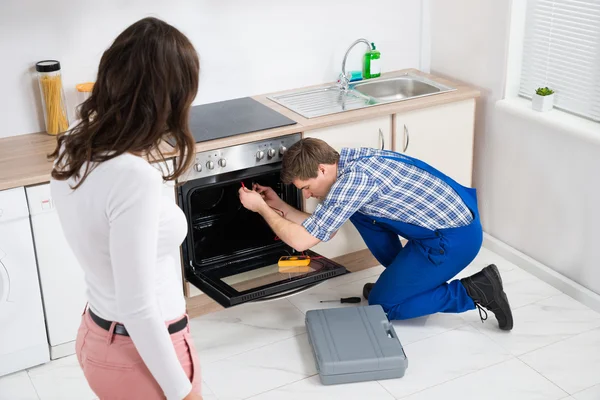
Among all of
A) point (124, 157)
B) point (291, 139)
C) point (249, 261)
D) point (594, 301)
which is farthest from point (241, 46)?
point (124, 157)

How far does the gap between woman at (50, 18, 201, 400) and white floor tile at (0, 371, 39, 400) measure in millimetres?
1549

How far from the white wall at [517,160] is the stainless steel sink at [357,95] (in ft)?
0.69

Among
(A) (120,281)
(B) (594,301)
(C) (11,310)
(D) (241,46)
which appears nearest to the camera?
(A) (120,281)

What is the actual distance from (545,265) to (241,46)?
1783 millimetres

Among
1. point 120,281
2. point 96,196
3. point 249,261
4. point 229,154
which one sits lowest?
point 249,261

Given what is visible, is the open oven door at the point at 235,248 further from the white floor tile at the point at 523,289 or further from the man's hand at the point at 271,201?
the white floor tile at the point at 523,289

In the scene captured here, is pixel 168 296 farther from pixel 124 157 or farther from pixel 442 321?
pixel 442 321

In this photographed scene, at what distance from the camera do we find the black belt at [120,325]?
1.56 metres

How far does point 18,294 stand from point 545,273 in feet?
7.63

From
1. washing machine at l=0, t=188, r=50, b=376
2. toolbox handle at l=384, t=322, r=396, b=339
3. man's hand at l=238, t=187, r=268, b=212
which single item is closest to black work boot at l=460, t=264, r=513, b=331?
toolbox handle at l=384, t=322, r=396, b=339

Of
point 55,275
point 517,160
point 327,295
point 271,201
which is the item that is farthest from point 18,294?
point 517,160

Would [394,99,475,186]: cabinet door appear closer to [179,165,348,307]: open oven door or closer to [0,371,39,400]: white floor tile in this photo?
[179,165,348,307]: open oven door

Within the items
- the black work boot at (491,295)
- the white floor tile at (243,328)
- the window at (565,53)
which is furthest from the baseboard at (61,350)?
the window at (565,53)

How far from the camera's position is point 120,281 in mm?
1375
